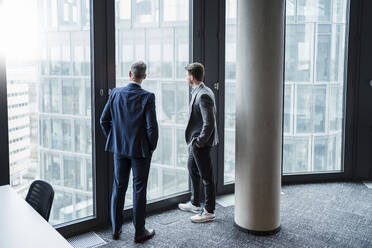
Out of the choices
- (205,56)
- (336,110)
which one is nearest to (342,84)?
(336,110)

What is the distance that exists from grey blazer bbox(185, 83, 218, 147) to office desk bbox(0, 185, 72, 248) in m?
1.65

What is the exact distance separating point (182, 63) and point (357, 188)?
257cm

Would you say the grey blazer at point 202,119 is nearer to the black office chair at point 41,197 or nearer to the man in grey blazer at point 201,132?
the man in grey blazer at point 201,132

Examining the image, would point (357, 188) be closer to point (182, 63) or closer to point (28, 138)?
point (182, 63)

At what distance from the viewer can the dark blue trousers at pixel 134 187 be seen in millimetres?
3213

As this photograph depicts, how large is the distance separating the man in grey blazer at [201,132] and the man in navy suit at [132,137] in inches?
19.6

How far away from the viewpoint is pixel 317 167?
5035mm

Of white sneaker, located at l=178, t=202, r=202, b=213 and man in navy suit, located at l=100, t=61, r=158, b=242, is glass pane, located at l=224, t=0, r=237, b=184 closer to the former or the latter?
white sneaker, located at l=178, t=202, r=202, b=213

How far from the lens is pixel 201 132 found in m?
3.46

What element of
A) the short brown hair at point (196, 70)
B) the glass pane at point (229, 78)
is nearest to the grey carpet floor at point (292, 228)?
the glass pane at point (229, 78)

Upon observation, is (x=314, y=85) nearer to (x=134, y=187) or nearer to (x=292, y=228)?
(x=292, y=228)

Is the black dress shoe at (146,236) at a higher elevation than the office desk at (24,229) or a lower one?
lower

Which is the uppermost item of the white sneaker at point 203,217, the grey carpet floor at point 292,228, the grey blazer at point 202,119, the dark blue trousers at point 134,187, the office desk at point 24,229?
the grey blazer at point 202,119

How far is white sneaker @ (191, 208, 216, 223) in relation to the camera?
3.67 m
